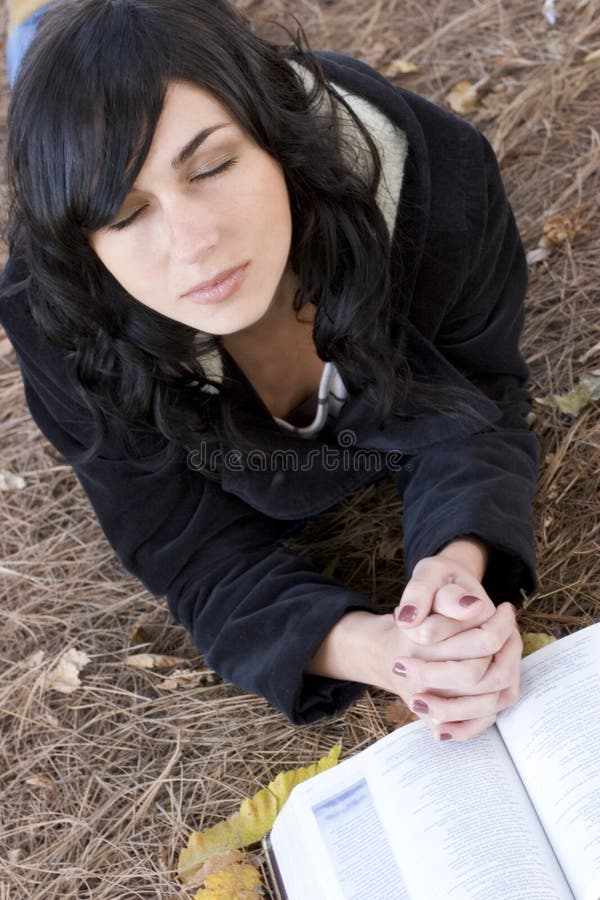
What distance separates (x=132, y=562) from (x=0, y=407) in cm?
104

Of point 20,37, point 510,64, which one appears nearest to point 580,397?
point 510,64

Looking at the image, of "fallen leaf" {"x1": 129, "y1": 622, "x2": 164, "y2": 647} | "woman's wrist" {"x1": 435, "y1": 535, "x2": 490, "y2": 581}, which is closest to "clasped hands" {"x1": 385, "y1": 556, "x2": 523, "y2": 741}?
"woman's wrist" {"x1": 435, "y1": 535, "x2": 490, "y2": 581}

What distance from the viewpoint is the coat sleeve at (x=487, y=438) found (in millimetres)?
1673

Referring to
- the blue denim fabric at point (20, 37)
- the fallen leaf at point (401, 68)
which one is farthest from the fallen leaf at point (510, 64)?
the blue denim fabric at point (20, 37)

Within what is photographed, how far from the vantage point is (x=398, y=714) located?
1.70 m

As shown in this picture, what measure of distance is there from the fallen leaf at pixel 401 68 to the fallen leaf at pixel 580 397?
143cm

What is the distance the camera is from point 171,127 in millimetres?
1315

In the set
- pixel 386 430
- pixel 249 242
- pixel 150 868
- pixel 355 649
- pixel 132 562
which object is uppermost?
pixel 249 242

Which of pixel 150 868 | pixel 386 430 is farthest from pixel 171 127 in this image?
pixel 150 868

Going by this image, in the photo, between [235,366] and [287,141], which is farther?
[235,366]

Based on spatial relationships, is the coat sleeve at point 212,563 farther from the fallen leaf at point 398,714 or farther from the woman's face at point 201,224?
the woman's face at point 201,224

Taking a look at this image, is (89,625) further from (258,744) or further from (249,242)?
(249,242)

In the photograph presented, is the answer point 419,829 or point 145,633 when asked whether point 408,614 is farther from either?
point 145,633

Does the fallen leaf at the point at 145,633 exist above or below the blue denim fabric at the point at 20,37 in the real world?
below
